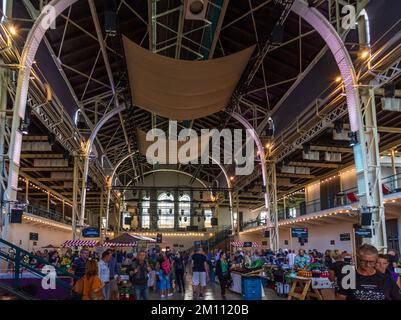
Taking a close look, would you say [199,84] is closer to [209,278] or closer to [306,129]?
[306,129]

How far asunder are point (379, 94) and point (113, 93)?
1367 centimetres

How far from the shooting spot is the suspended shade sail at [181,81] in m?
13.7

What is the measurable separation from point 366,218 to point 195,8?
8196 mm

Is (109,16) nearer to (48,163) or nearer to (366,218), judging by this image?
(366,218)

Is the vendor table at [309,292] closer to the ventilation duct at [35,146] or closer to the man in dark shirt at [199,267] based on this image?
the man in dark shirt at [199,267]

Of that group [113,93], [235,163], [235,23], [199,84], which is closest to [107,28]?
[199,84]

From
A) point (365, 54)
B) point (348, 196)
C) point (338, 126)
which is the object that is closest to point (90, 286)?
point (365, 54)

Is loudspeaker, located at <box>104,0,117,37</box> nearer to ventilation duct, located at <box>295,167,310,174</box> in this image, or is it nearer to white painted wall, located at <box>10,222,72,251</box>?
white painted wall, located at <box>10,222,72,251</box>

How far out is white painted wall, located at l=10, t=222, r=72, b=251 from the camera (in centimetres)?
2298

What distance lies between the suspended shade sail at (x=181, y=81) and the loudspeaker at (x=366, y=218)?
6427 mm

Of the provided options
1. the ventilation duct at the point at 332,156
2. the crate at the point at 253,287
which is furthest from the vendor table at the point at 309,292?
the ventilation duct at the point at 332,156

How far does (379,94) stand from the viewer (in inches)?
500

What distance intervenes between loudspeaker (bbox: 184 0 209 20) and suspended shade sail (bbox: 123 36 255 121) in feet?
4.99
